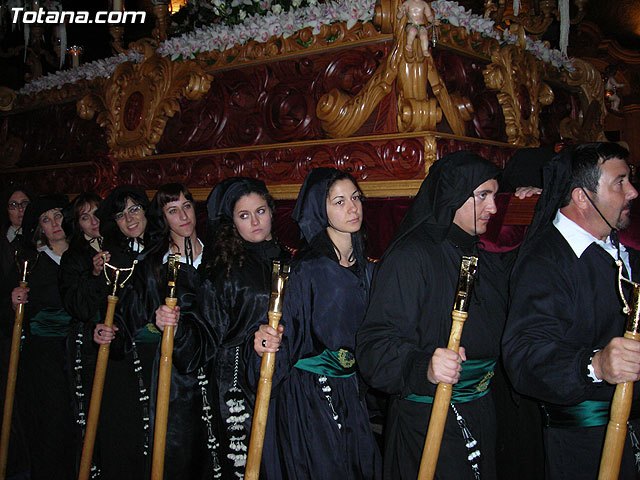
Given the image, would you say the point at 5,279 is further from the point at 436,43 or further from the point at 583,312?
the point at 583,312

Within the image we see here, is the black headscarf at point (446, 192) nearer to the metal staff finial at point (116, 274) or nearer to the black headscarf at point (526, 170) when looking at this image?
the black headscarf at point (526, 170)

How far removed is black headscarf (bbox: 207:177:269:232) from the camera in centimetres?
377

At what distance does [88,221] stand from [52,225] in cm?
40

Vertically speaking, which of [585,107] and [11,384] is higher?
[585,107]

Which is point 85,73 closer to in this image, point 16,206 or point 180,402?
point 16,206

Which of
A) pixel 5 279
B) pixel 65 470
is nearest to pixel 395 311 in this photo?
pixel 65 470

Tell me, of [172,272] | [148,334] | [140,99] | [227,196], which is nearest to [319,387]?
[172,272]

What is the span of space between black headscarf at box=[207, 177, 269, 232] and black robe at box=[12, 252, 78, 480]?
1.91m

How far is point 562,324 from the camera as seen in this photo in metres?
2.41

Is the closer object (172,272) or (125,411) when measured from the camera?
(172,272)

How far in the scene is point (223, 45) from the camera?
4.82m

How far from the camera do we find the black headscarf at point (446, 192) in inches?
109

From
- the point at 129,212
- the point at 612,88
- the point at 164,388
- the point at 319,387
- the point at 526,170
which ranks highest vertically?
the point at 612,88

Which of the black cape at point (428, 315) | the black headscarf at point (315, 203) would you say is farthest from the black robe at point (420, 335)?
the black headscarf at point (315, 203)
